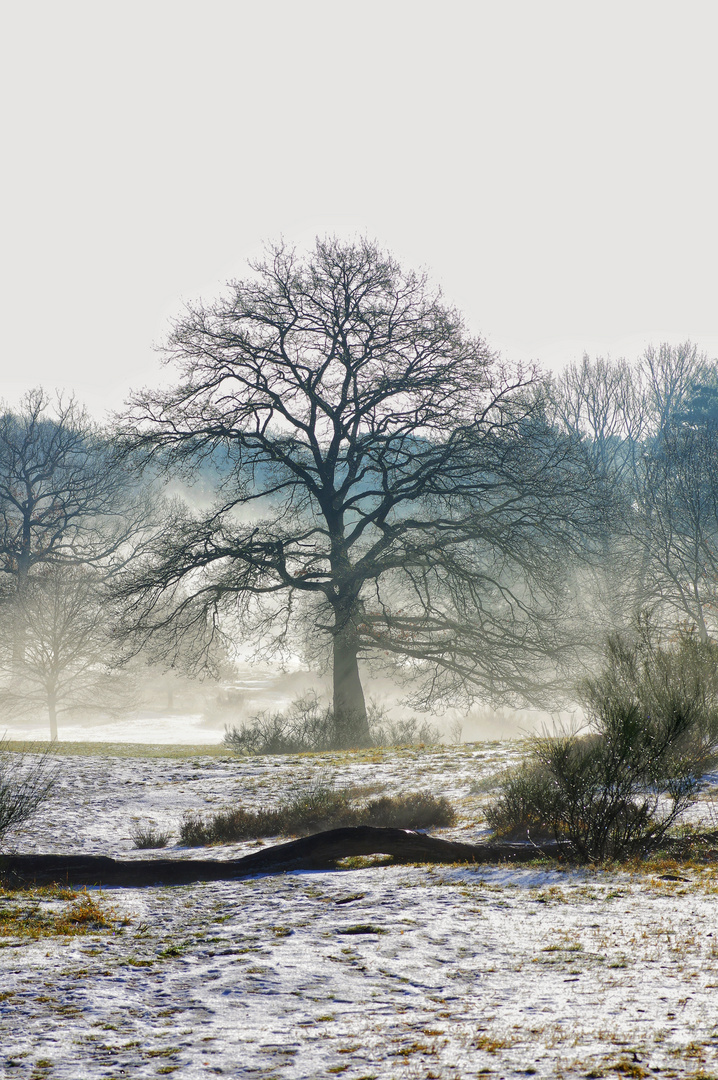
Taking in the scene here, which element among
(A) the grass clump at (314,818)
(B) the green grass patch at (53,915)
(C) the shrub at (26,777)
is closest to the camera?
(B) the green grass patch at (53,915)

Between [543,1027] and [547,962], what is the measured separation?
1.03 m

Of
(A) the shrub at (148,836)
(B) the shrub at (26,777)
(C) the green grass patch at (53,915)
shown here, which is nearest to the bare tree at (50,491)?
(B) the shrub at (26,777)

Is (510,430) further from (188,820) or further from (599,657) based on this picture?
(188,820)

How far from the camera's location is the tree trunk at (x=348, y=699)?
18.0 m

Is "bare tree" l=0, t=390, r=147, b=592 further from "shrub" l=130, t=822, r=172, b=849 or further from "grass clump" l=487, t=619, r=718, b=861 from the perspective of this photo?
"grass clump" l=487, t=619, r=718, b=861

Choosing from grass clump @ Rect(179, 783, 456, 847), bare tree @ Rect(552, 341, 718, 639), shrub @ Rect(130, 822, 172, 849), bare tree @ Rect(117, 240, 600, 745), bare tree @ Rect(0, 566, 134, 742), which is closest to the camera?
shrub @ Rect(130, 822, 172, 849)

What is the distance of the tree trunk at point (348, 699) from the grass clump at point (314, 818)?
281 inches

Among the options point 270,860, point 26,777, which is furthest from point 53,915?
point 26,777

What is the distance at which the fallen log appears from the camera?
23.7 feet

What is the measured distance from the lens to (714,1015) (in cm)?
340

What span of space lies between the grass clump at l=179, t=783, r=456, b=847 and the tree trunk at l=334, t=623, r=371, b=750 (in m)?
7.13

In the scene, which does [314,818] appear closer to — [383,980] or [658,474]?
[383,980]

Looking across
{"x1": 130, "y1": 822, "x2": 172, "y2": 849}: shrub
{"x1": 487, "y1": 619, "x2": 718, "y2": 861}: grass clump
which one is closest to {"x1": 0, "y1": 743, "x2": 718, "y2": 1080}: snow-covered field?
{"x1": 487, "y1": 619, "x2": 718, "y2": 861}: grass clump

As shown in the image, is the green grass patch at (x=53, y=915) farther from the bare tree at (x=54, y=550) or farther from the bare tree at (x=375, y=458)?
the bare tree at (x=54, y=550)
